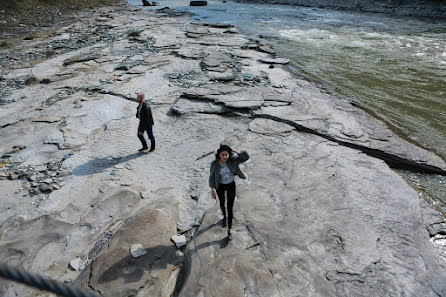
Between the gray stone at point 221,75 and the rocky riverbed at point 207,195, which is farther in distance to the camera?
the gray stone at point 221,75

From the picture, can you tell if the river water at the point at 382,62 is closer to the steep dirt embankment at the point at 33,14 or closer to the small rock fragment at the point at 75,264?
the small rock fragment at the point at 75,264

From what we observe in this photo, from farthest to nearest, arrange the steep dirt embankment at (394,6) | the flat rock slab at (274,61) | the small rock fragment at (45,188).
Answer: the steep dirt embankment at (394,6) → the flat rock slab at (274,61) → the small rock fragment at (45,188)

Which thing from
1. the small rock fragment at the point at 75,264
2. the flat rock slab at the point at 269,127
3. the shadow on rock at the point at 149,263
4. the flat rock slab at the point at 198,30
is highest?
the flat rock slab at the point at 198,30

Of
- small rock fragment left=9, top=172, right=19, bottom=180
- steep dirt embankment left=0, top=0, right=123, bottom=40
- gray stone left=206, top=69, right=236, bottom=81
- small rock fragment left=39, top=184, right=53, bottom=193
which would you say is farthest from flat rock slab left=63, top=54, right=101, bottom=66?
steep dirt embankment left=0, top=0, right=123, bottom=40

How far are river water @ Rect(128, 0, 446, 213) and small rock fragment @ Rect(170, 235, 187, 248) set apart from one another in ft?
13.9

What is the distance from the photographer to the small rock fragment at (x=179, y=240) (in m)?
3.49

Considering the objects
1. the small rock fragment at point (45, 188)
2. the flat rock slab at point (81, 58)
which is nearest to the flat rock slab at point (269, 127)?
the small rock fragment at point (45, 188)

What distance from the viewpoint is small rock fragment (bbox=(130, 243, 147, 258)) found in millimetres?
3266

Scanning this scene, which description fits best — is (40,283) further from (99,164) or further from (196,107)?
(196,107)

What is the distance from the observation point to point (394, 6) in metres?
22.9

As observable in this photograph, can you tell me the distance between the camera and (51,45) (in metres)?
13.1

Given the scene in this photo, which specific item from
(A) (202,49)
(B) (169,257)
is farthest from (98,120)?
(A) (202,49)

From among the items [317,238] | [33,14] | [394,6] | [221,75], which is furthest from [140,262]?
[394,6]

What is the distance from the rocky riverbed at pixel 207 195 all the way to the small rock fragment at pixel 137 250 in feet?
0.05
